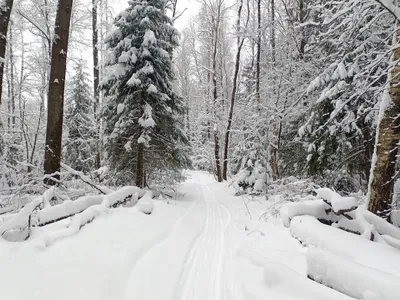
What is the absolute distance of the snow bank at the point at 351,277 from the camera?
2.59 m

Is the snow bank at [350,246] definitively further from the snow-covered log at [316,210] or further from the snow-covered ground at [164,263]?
the snow-covered log at [316,210]

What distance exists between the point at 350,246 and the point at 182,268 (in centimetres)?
240

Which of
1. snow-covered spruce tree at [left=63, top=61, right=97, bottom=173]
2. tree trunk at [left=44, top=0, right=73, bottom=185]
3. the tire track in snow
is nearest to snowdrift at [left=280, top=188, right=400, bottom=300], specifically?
the tire track in snow

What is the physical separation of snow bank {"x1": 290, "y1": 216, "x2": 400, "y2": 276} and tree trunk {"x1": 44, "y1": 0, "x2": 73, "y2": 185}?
546cm

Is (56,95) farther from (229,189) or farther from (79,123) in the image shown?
(79,123)

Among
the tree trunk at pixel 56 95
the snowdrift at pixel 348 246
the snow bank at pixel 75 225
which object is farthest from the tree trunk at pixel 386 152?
the tree trunk at pixel 56 95

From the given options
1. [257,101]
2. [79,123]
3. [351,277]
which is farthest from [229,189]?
[351,277]

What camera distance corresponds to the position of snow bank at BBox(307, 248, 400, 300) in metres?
2.59

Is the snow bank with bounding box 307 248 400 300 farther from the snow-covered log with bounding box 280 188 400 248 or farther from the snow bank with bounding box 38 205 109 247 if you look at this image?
the snow bank with bounding box 38 205 109 247

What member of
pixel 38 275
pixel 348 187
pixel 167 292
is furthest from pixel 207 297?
pixel 348 187

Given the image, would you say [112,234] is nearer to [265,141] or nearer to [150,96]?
[150,96]

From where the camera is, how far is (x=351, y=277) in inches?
112

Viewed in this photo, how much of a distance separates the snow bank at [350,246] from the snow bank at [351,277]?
0.70 metres

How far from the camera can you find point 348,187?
999 centimetres
